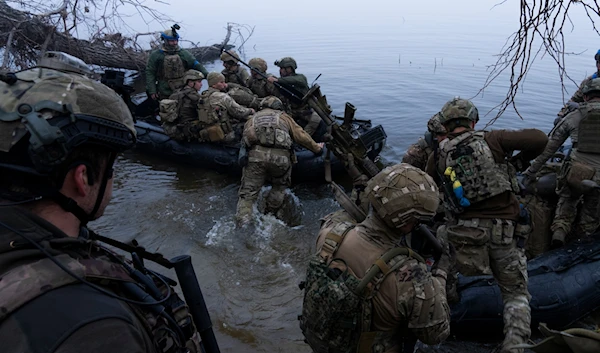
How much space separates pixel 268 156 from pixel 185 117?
111 inches

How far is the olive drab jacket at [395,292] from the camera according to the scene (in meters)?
2.51

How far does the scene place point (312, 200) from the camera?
7941mm

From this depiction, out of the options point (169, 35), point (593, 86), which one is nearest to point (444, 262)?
point (593, 86)

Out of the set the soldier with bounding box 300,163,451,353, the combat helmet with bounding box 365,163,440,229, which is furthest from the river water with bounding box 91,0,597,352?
the soldier with bounding box 300,163,451,353

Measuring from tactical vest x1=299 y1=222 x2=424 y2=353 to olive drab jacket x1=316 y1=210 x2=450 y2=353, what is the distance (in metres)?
0.02

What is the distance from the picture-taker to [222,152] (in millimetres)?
8500

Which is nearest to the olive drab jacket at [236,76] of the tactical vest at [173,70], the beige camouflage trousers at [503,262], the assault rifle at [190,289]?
the tactical vest at [173,70]

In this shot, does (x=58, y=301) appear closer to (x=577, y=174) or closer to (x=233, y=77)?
(x=577, y=174)

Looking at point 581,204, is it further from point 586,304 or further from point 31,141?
point 31,141

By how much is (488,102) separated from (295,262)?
12.6 m

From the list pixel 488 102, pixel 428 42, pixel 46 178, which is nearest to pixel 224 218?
pixel 46 178

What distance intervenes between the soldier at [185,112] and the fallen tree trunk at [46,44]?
235cm

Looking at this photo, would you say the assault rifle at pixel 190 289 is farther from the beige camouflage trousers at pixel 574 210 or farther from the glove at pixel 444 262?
the beige camouflage trousers at pixel 574 210

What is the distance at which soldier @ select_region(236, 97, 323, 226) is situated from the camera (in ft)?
21.5
